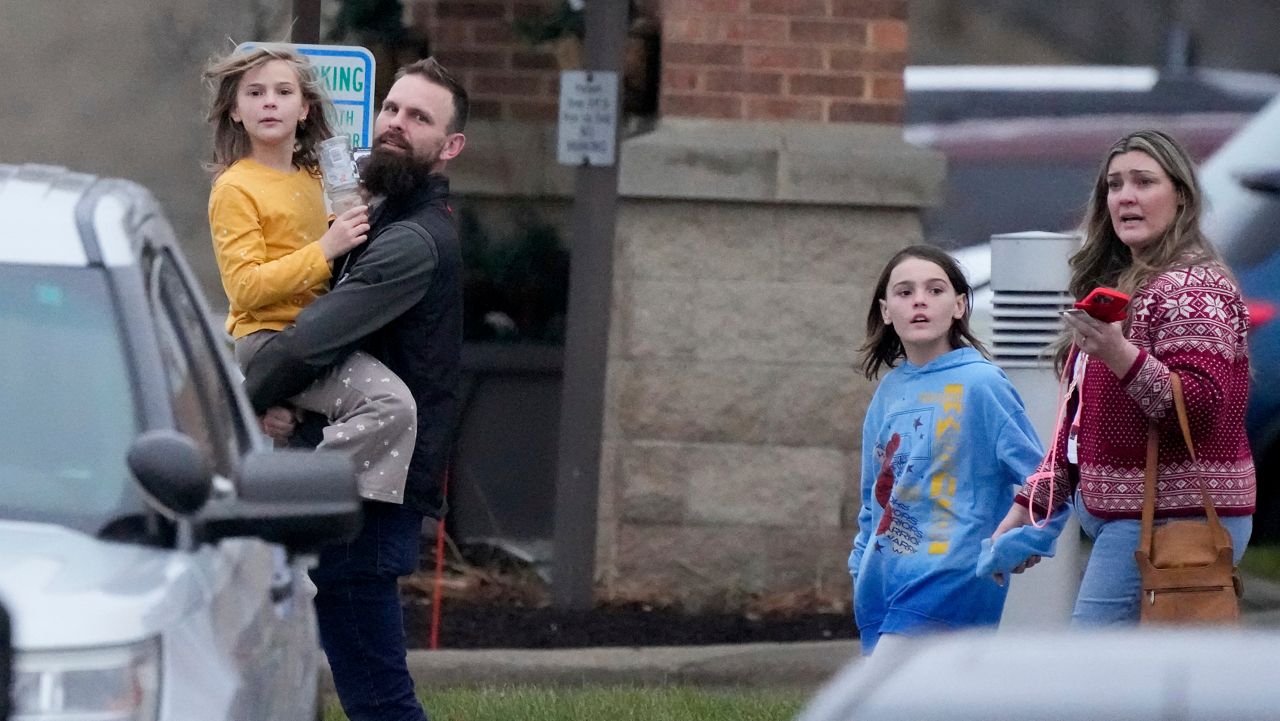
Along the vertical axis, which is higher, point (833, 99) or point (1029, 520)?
point (833, 99)

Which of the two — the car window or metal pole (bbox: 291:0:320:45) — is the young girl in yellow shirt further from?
metal pole (bbox: 291:0:320:45)

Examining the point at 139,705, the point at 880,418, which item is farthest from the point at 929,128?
the point at 139,705

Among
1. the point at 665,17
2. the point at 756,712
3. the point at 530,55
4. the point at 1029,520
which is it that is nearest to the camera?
the point at 1029,520

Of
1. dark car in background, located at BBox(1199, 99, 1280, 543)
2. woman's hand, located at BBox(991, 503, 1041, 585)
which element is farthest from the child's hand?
dark car in background, located at BBox(1199, 99, 1280, 543)

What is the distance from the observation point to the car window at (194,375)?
140 inches

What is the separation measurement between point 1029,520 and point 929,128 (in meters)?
6.49

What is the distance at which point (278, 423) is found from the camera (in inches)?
189

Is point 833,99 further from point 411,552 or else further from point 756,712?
point 411,552

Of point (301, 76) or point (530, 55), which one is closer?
point (301, 76)

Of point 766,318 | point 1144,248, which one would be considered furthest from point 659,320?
point 1144,248

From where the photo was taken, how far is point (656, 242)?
7.58 metres

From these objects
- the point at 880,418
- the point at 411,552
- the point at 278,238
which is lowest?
the point at 411,552

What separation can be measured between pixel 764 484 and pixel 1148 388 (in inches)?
140

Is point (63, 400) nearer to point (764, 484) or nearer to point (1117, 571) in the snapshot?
point (1117, 571)
